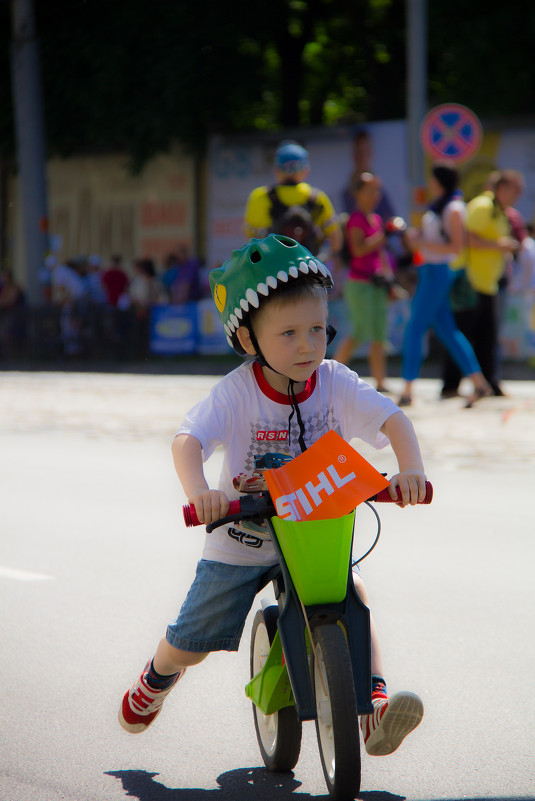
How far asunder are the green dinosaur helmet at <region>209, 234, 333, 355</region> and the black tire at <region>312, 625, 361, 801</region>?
864mm

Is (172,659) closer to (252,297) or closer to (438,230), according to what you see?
(252,297)

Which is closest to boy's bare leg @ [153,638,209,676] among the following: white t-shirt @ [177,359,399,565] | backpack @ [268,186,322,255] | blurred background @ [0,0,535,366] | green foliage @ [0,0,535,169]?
white t-shirt @ [177,359,399,565]

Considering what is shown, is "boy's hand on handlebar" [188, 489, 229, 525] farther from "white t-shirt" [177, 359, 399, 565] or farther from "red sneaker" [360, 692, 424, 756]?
"red sneaker" [360, 692, 424, 756]

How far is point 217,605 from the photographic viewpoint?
336cm

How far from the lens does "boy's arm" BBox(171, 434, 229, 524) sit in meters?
3.01

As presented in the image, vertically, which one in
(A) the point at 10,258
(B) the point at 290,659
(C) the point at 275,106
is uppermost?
(C) the point at 275,106

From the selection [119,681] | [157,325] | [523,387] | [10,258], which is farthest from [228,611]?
[10,258]

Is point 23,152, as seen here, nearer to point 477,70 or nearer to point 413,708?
point 477,70

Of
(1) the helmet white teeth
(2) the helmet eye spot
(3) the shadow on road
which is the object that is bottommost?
(3) the shadow on road

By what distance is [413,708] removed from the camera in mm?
3090

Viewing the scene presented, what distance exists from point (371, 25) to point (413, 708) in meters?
23.9

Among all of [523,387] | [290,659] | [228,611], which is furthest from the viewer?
[523,387]

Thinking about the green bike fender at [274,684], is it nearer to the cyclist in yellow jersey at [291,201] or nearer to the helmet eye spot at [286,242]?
→ the helmet eye spot at [286,242]

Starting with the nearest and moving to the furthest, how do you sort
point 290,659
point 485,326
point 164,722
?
point 290,659 < point 164,722 < point 485,326
